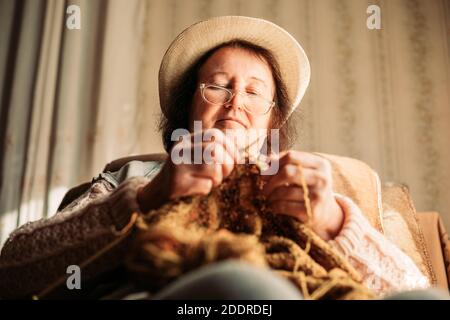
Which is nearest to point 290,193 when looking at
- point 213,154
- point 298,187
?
point 298,187

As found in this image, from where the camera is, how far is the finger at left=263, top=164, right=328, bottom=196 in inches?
A: 24.3

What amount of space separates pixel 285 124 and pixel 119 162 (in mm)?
507

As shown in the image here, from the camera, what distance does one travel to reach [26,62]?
204 centimetres

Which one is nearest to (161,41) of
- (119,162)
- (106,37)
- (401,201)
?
(106,37)

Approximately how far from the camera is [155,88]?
2.04 metres

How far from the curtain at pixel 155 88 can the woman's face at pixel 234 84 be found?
2.74 ft

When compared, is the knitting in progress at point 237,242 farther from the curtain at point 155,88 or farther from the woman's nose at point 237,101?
the curtain at point 155,88

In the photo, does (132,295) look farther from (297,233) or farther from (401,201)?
(401,201)

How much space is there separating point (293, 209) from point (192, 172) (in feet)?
0.53

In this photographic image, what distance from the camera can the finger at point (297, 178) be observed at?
0.62 meters

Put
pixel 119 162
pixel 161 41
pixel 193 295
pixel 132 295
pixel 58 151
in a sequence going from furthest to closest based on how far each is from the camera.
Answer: pixel 161 41 < pixel 58 151 < pixel 119 162 < pixel 132 295 < pixel 193 295

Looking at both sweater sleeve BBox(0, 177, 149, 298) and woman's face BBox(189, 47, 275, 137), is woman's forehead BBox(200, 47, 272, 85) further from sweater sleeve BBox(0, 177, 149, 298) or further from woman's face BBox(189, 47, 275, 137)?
sweater sleeve BBox(0, 177, 149, 298)

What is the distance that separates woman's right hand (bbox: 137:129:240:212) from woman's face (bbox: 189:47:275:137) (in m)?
0.36

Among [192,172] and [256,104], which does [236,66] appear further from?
[192,172]
